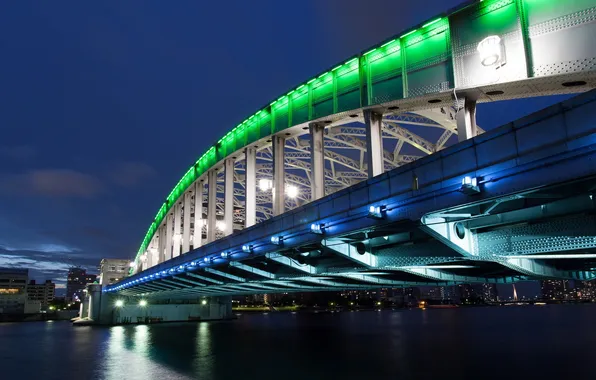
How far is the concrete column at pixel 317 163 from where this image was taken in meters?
30.5

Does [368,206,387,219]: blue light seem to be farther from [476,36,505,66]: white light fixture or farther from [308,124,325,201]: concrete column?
[308,124,325,201]: concrete column

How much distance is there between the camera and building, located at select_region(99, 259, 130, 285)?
12275 centimetres

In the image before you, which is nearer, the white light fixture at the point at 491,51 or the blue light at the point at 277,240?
the white light fixture at the point at 491,51

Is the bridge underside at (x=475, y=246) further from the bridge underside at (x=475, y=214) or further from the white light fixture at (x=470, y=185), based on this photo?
the white light fixture at (x=470, y=185)

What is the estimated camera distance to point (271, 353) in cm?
4162

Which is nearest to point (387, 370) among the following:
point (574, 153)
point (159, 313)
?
point (574, 153)

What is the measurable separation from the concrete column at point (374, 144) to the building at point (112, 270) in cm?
11022

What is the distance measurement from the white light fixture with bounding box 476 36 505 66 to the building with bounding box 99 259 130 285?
388 ft

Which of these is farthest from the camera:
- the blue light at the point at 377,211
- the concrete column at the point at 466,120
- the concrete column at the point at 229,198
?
the concrete column at the point at 229,198

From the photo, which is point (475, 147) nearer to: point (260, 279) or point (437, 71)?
point (437, 71)

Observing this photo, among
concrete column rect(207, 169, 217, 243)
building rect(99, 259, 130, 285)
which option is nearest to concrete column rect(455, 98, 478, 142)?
concrete column rect(207, 169, 217, 243)

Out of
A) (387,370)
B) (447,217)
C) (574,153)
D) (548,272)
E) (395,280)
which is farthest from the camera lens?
(395,280)

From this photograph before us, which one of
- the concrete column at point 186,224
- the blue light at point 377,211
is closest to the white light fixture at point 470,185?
the blue light at point 377,211

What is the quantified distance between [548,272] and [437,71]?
35.2 ft
